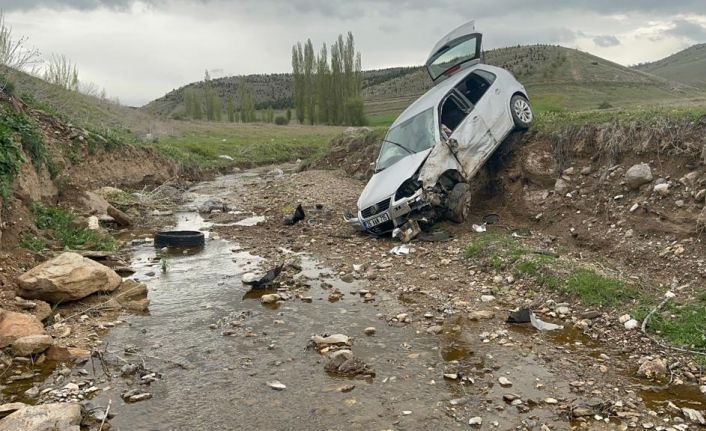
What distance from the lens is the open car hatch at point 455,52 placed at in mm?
12070

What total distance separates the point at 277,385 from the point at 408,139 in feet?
23.1

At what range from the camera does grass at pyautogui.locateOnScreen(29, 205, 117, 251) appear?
10.1 meters

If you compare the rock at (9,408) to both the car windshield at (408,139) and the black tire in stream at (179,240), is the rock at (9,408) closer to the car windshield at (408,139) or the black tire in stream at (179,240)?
the black tire in stream at (179,240)

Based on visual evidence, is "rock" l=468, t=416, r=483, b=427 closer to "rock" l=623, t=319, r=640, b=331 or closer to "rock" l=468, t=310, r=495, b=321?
"rock" l=468, t=310, r=495, b=321

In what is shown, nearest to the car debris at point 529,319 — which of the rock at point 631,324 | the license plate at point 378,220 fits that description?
the rock at point 631,324

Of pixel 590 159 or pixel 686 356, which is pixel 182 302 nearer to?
pixel 686 356

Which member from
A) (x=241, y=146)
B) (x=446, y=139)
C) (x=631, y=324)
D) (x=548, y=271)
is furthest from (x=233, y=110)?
(x=631, y=324)

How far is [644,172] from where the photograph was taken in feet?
29.2

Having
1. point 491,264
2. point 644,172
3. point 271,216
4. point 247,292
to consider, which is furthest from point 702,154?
point 271,216

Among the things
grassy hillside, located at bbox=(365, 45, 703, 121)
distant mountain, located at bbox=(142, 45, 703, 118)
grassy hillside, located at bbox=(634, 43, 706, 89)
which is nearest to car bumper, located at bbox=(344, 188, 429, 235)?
distant mountain, located at bbox=(142, 45, 703, 118)

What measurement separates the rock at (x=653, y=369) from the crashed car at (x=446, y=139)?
5.09 metres

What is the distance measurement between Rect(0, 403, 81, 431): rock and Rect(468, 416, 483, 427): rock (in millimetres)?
3020

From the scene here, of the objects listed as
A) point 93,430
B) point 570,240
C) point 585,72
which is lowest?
point 93,430

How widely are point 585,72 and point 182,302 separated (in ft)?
195
